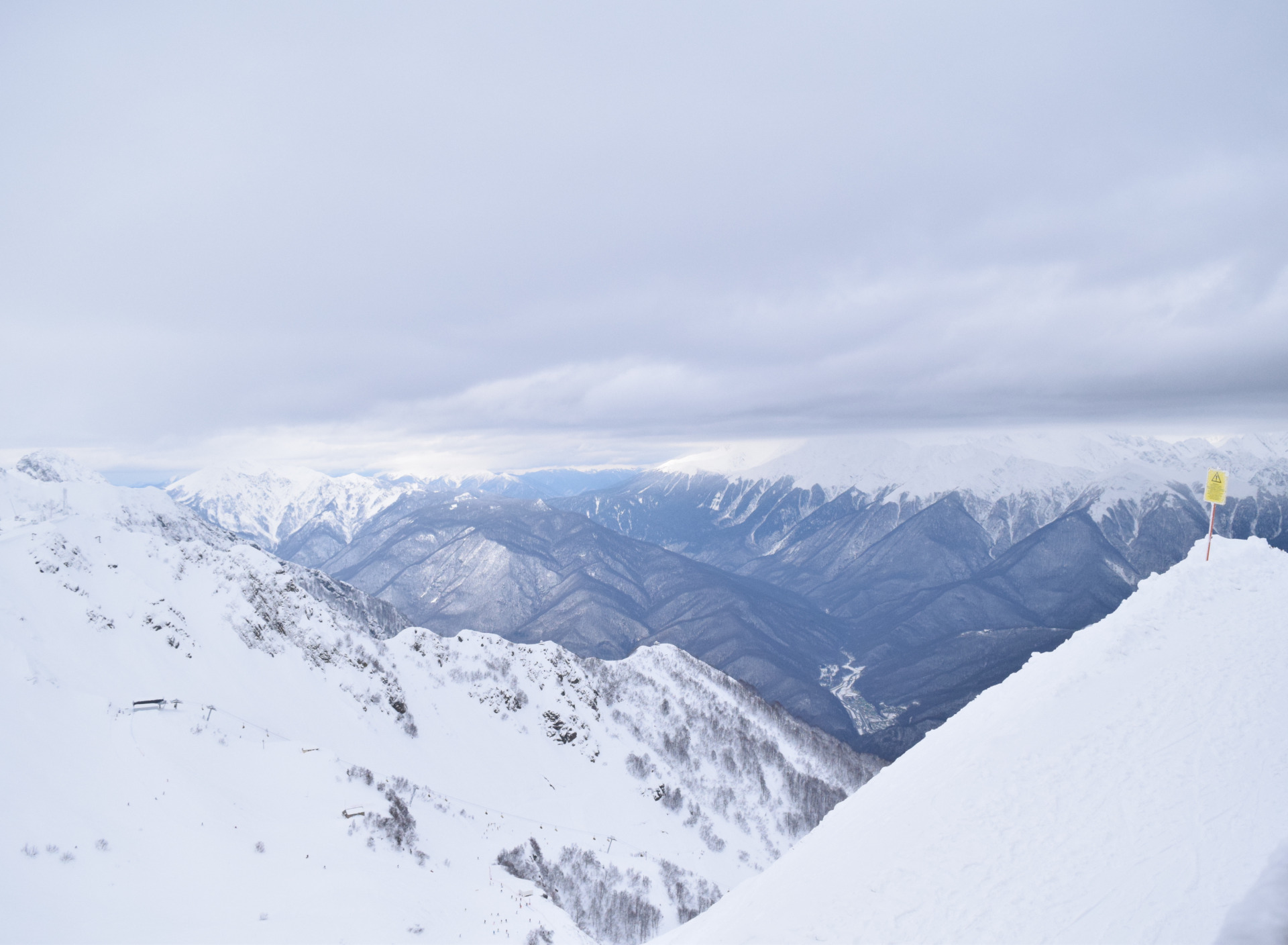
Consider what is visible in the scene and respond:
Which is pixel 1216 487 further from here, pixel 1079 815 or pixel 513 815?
pixel 513 815

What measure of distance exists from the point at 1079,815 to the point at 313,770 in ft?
153

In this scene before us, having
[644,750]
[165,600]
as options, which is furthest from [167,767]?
[644,750]

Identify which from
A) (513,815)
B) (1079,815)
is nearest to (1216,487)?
(1079,815)

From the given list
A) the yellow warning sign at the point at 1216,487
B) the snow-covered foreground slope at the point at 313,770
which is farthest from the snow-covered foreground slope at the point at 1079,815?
the snow-covered foreground slope at the point at 313,770

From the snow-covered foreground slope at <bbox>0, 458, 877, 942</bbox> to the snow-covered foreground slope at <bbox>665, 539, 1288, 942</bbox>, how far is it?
843 inches

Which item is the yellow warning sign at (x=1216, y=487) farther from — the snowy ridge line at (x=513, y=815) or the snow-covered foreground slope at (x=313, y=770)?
the snowy ridge line at (x=513, y=815)

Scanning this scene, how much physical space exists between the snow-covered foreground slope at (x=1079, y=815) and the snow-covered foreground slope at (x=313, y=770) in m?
21.4

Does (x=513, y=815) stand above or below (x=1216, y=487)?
below

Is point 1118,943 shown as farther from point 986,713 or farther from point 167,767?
point 167,767

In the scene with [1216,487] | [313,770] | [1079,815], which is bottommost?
[313,770]

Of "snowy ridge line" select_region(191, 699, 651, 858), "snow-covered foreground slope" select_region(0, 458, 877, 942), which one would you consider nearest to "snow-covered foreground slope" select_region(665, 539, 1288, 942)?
"snow-covered foreground slope" select_region(0, 458, 877, 942)

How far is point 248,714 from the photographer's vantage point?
5819 cm

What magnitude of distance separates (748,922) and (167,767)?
35502mm

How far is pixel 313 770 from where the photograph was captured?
142 ft
